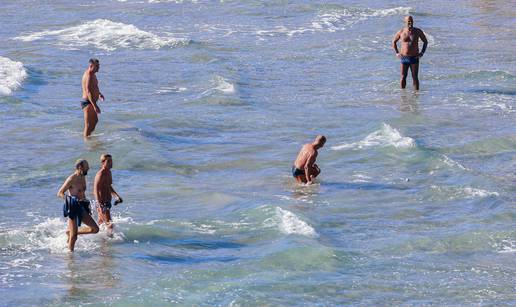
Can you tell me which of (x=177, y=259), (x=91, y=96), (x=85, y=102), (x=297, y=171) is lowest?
(x=177, y=259)

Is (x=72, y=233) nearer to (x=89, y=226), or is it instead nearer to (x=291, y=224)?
(x=89, y=226)

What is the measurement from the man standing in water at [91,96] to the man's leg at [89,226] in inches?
214

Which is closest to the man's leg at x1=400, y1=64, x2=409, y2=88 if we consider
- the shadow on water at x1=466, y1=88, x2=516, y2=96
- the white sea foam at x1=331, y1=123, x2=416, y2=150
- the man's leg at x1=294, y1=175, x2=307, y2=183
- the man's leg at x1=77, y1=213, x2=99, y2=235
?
the shadow on water at x1=466, y1=88, x2=516, y2=96

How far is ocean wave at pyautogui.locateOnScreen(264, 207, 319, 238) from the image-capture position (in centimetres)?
1559

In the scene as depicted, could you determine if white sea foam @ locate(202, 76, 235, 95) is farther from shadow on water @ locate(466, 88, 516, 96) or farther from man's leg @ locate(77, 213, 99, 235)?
man's leg @ locate(77, 213, 99, 235)

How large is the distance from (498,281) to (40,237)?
221 inches

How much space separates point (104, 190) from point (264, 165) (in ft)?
15.8

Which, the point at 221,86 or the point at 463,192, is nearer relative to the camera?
the point at 463,192

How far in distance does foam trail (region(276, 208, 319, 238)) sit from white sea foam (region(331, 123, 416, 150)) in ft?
14.0

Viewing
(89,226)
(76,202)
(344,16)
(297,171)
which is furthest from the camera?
(344,16)

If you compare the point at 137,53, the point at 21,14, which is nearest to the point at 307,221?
the point at 137,53

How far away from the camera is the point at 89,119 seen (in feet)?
67.4

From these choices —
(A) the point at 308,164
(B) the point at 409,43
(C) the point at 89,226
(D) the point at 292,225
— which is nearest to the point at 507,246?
(D) the point at 292,225

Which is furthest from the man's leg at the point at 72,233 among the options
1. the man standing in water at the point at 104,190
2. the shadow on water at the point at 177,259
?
the shadow on water at the point at 177,259
